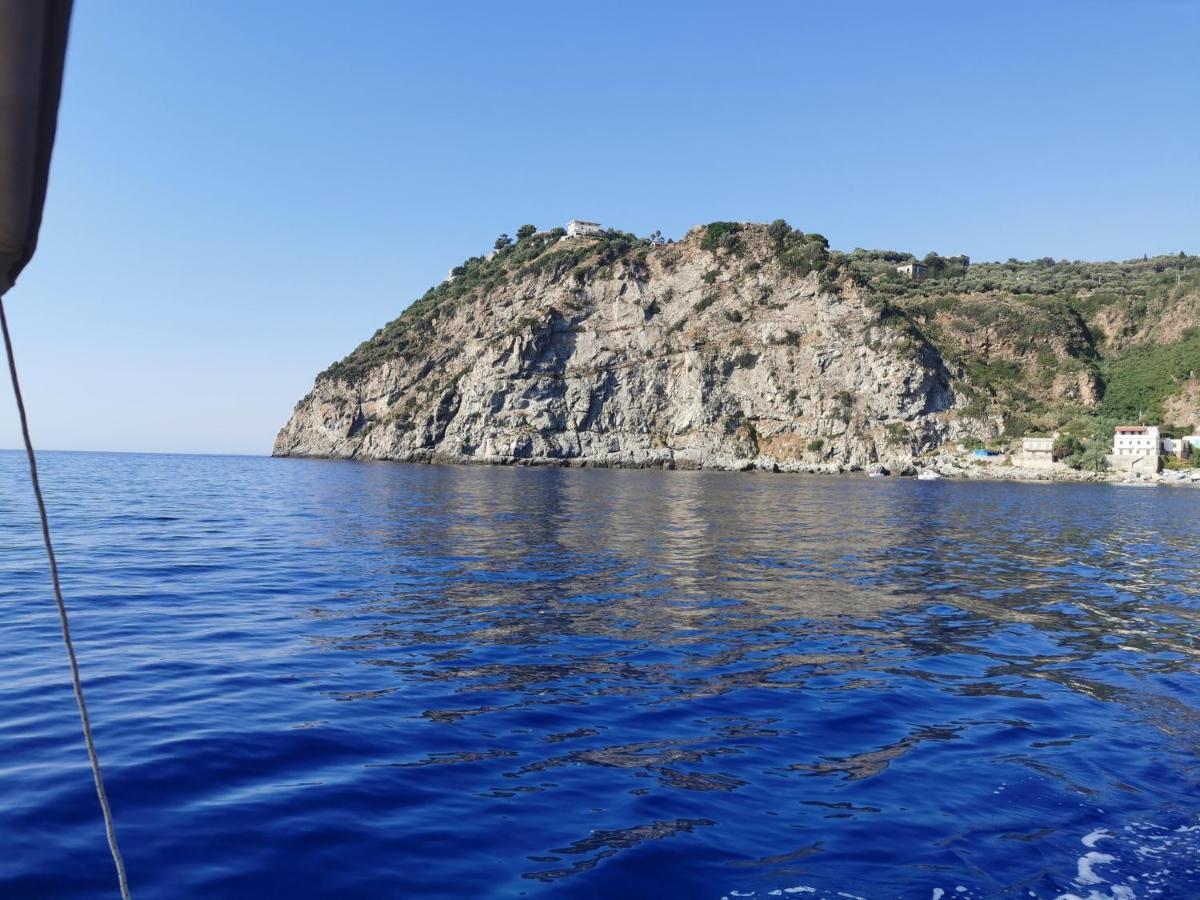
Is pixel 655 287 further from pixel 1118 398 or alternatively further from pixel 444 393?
pixel 1118 398

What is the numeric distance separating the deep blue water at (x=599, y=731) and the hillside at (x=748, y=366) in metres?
96.0

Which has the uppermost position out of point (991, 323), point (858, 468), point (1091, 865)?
point (991, 323)

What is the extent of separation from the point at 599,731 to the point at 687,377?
11110 centimetres

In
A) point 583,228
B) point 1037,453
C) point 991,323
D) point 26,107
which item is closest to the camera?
point 26,107

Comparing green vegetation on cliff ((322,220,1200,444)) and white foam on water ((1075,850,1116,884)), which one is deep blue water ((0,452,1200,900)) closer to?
white foam on water ((1075,850,1116,884))

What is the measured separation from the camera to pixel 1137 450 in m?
99.8

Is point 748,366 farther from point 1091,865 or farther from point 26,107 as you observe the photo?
point 26,107

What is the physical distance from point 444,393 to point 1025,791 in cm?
12315

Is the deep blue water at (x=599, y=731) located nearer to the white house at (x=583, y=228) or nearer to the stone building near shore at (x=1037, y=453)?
the stone building near shore at (x=1037, y=453)

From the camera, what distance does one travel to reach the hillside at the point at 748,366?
11419 cm

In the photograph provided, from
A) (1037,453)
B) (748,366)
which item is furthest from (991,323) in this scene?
(748,366)

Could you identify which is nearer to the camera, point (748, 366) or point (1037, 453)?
point (1037, 453)

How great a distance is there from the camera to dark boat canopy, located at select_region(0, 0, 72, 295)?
160 cm

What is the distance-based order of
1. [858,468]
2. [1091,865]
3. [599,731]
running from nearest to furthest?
[1091,865] < [599,731] < [858,468]
